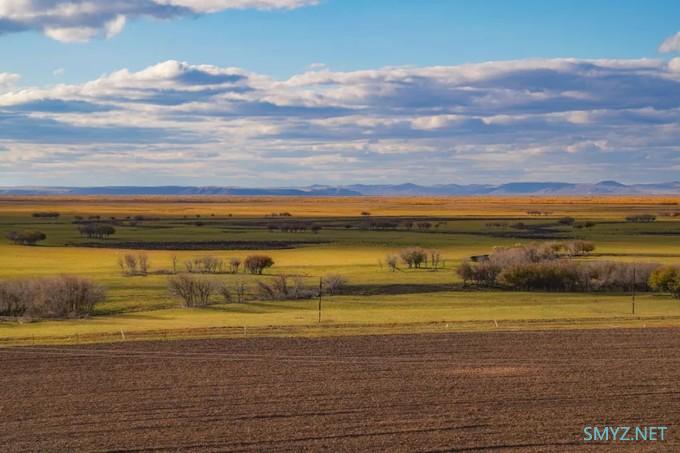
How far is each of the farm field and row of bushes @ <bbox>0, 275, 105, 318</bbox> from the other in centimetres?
1464

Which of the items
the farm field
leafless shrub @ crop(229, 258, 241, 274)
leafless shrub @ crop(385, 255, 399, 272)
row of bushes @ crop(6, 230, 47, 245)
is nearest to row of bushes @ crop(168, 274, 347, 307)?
leafless shrub @ crop(229, 258, 241, 274)

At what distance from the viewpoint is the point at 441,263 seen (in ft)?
245

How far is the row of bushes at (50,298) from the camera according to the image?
47.7m

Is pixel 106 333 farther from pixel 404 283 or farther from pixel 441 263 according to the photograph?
pixel 441 263

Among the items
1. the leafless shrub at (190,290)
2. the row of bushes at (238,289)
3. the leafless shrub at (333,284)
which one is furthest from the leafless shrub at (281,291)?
the leafless shrub at (190,290)

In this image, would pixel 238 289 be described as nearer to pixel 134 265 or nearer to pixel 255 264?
pixel 255 264

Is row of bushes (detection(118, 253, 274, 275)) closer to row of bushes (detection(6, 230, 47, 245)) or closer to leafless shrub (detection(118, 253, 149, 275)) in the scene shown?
leafless shrub (detection(118, 253, 149, 275))

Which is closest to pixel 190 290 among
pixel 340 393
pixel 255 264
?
pixel 255 264

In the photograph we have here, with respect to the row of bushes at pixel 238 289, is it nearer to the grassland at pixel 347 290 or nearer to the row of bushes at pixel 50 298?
the grassland at pixel 347 290

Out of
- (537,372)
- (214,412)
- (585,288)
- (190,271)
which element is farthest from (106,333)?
(585,288)

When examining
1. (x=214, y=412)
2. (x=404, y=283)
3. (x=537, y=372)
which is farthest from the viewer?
(x=404, y=283)

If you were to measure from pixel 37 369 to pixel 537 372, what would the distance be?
15.9m

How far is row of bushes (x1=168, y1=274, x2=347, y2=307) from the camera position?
170 ft

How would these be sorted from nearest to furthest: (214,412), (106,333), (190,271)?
1. (214,412)
2. (106,333)
3. (190,271)
